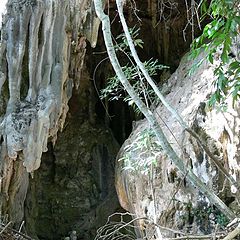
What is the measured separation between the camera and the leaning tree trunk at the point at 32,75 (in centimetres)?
497

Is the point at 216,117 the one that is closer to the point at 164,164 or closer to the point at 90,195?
the point at 164,164

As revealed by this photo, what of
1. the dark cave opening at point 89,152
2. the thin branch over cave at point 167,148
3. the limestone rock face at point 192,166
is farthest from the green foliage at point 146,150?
the dark cave opening at point 89,152

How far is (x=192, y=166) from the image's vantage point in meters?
4.50

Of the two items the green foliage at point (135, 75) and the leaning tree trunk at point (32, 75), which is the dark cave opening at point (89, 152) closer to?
the leaning tree trunk at point (32, 75)

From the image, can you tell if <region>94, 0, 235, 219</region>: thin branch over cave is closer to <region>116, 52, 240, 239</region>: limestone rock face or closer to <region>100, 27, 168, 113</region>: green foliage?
<region>100, 27, 168, 113</region>: green foliage

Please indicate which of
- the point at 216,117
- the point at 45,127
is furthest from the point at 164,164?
the point at 45,127

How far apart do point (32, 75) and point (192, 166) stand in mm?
1998

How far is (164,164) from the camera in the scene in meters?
4.82

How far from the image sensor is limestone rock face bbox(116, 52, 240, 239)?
4231 millimetres

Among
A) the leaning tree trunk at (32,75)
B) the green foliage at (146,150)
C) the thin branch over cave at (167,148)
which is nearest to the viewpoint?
the thin branch over cave at (167,148)

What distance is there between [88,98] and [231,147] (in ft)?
15.5

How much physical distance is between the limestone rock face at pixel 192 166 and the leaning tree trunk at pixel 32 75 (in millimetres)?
1016

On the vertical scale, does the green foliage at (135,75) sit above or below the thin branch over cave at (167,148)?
above

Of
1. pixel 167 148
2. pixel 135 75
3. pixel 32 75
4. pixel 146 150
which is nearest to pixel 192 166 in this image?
pixel 146 150
